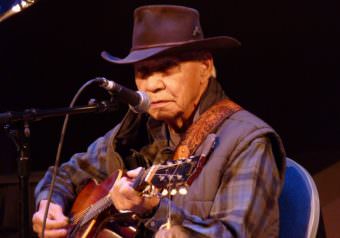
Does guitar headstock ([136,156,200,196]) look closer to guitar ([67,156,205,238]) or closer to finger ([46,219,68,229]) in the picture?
guitar ([67,156,205,238])

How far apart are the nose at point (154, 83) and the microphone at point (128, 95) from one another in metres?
0.36

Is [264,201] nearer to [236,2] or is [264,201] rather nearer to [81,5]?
[236,2]

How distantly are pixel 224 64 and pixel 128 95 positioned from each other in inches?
59.7

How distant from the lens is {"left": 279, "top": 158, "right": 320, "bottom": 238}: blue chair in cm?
179

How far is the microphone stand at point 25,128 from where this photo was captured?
1746 millimetres

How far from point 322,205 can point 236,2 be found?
1.14m

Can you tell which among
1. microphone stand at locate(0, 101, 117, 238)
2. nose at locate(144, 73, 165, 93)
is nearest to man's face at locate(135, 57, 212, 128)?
nose at locate(144, 73, 165, 93)

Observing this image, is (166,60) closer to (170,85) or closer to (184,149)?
(170,85)

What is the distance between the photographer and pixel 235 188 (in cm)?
173

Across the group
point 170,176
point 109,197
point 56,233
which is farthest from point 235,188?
point 56,233

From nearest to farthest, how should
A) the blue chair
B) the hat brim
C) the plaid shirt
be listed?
the plaid shirt → the blue chair → the hat brim

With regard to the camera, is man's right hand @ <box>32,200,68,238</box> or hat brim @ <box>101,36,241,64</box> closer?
hat brim @ <box>101,36,241,64</box>

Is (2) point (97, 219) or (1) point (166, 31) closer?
(2) point (97, 219)

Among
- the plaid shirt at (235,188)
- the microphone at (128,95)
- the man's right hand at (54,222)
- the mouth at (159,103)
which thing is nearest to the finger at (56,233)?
the man's right hand at (54,222)
